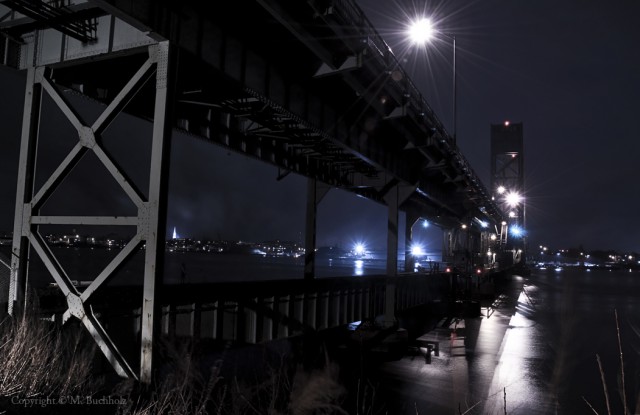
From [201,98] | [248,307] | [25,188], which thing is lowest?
[248,307]

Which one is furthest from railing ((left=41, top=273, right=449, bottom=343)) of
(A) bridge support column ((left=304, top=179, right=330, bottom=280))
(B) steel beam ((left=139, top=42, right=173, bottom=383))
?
(A) bridge support column ((left=304, top=179, right=330, bottom=280))

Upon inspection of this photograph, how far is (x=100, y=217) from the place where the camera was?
314 inches

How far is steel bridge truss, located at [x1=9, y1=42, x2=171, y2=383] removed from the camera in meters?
7.19

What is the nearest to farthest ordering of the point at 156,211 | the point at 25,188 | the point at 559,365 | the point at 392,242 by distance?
the point at 156,211
the point at 25,188
the point at 559,365
the point at 392,242

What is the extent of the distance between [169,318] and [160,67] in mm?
6049

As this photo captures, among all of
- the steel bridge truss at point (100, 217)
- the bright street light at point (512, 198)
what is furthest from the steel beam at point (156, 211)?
the bright street light at point (512, 198)

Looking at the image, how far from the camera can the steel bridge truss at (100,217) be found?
719 centimetres

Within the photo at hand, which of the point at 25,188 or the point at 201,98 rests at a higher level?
the point at 201,98

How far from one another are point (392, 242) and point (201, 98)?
12029mm

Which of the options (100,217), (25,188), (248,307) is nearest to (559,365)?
(248,307)

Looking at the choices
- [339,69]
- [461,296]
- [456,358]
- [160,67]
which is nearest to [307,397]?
[160,67]

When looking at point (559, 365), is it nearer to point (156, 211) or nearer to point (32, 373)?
point (156, 211)

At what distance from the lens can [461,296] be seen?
34719 millimetres

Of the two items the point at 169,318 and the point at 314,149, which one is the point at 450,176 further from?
the point at 169,318
